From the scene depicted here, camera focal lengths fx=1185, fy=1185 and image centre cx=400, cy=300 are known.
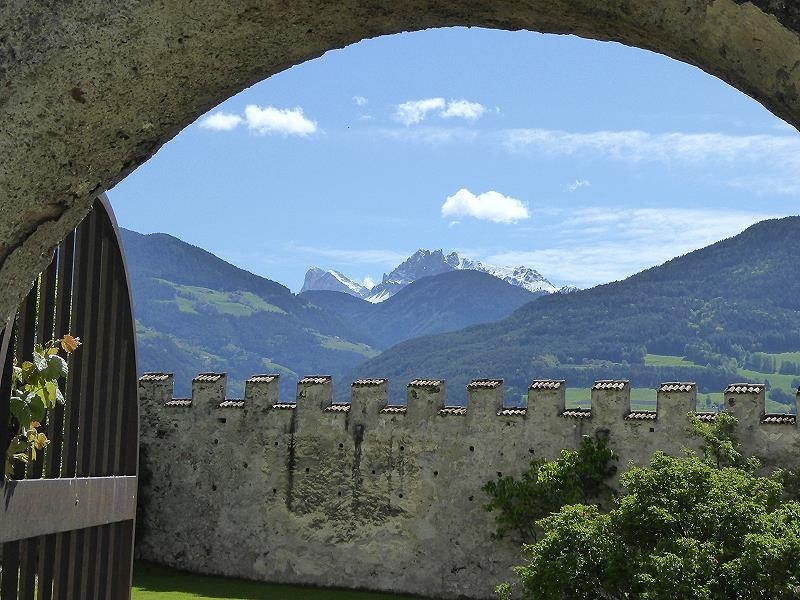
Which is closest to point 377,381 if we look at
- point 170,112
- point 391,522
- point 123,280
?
point 391,522

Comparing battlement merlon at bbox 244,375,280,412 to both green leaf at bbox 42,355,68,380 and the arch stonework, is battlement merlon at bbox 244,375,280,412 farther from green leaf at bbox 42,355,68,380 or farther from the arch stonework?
the arch stonework

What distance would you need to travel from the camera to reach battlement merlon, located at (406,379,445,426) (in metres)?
25.2

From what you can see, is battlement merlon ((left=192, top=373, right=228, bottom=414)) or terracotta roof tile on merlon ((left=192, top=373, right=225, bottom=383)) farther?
terracotta roof tile on merlon ((left=192, top=373, right=225, bottom=383))

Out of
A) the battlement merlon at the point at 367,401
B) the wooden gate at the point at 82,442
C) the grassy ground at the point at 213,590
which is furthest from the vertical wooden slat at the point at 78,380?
the battlement merlon at the point at 367,401

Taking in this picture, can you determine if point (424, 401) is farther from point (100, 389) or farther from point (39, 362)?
point (39, 362)

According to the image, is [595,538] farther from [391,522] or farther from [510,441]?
[391,522]

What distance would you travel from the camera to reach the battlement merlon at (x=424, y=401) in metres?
25.2

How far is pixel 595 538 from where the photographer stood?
699 inches

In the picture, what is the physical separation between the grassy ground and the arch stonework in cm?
2065

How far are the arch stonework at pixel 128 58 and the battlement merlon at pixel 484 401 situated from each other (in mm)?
21954

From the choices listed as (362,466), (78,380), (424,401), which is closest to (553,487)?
(424,401)

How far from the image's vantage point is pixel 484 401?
2473 cm

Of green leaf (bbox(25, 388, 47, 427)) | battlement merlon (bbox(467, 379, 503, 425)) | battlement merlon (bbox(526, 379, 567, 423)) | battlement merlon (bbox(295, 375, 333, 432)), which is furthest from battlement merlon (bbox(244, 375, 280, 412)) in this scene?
green leaf (bbox(25, 388, 47, 427))

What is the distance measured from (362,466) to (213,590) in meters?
4.04
